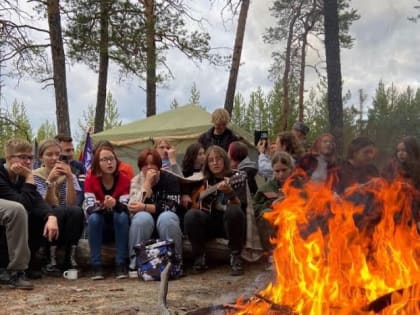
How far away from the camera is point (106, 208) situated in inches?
225

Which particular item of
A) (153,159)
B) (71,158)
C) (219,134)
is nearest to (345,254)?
(153,159)

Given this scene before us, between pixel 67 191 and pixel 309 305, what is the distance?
3.62 meters

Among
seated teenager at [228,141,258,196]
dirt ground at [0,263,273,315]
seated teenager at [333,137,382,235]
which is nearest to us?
seated teenager at [333,137,382,235]

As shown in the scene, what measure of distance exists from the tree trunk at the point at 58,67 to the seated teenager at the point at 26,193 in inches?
231

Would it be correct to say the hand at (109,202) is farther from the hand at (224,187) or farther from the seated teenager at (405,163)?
the seated teenager at (405,163)

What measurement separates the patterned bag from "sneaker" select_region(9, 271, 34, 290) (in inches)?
41.9

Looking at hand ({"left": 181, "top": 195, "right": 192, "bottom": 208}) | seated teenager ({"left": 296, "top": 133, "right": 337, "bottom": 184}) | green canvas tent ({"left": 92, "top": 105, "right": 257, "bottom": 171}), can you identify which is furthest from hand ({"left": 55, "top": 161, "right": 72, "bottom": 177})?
green canvas tent ({"left": 92, "top": 105, "right": 257, "bottom": 171})

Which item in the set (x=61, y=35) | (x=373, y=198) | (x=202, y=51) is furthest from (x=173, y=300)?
(x=202, y=51)

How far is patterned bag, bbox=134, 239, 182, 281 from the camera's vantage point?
5500 millimetres

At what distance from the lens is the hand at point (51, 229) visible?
18.0ft

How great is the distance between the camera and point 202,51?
1262 centimetres

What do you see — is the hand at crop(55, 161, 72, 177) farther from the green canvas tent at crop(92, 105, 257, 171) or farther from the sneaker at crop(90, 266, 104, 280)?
the green canvas tent at crop(92, 105, 257, 171)

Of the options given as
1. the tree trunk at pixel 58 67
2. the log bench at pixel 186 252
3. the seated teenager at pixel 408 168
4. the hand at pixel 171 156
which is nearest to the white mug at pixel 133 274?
the log bench at pixel 186 252

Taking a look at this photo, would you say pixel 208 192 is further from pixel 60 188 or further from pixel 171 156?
pixel 60 188
